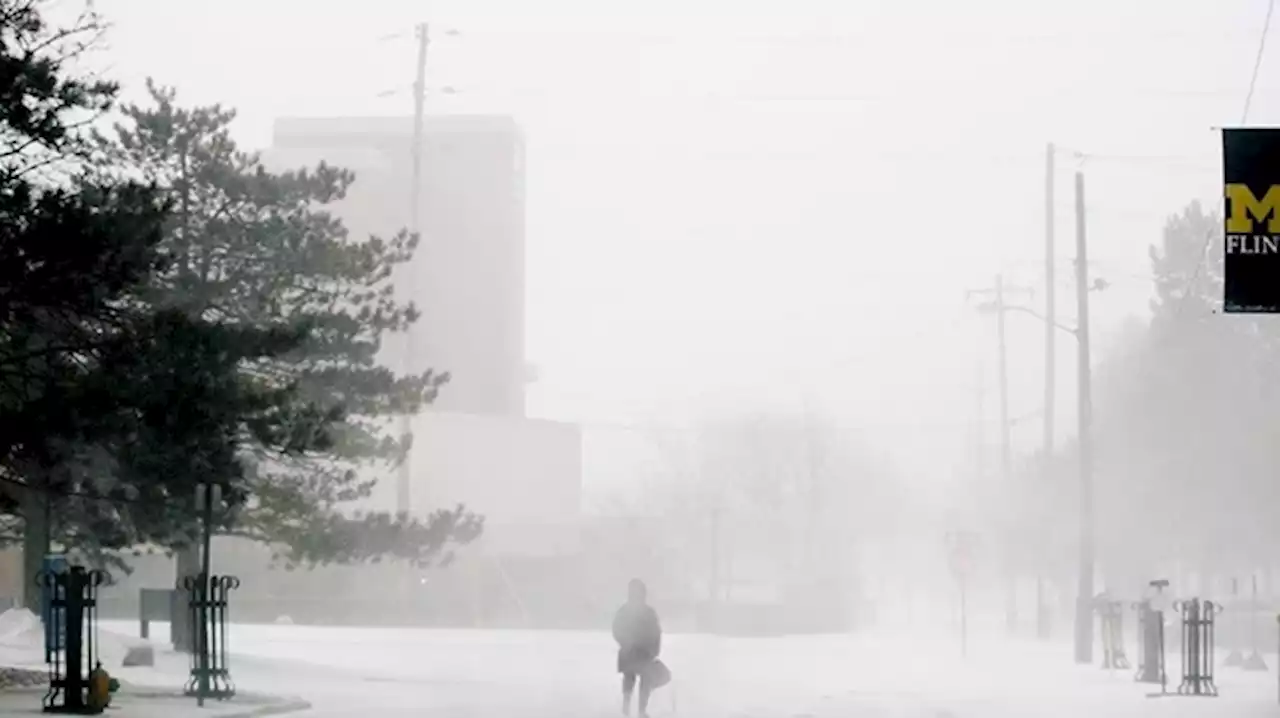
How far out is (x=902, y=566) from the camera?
146 m

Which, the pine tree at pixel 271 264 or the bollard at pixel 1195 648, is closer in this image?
the bollard at pixel 1195 648

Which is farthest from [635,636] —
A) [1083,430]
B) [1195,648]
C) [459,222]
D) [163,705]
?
[459,222]

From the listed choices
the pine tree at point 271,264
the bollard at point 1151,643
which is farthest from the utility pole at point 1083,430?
the pine tree at point 271,264

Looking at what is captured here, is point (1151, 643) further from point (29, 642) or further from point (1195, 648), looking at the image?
point (29, 642)

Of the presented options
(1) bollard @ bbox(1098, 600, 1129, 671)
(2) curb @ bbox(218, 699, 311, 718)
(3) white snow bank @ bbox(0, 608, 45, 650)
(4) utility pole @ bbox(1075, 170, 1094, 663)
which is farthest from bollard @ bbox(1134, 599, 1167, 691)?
(3) white snow bank @ bbox(0, 608, 45, 650)

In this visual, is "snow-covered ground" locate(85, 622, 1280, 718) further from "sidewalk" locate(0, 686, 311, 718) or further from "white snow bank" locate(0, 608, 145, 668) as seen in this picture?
"white snow bank" locate(0, 608, 145, 668)

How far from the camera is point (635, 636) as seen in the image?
2725 centimetres

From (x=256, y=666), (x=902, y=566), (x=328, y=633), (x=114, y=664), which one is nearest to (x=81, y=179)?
(x=114, y=664)

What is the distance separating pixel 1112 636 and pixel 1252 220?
765 inches

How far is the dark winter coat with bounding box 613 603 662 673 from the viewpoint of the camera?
27.3 m

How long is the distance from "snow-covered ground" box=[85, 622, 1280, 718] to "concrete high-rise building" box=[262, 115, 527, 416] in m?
59.6

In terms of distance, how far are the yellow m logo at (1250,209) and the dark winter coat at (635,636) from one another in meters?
8.26

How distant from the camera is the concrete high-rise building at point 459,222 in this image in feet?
371

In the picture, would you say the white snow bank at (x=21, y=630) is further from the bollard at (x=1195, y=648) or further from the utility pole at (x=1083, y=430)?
the utility pole at (x=1083, y=430)
